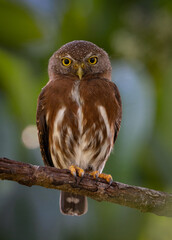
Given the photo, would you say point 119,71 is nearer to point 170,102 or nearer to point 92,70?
point 92,70

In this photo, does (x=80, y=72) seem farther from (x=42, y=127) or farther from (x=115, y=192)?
(x=115, y=192)

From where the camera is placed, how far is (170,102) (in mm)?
3930

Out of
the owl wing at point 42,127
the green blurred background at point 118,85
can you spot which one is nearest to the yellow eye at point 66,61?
the green blurred background at point 118,85

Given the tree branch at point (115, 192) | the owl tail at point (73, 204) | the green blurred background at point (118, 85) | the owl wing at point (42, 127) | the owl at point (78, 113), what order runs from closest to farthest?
1. the tree branch at point (115, 192)
2. the green blurred background at point (118, 85)
3. the owl at point (78, 113)
4. the owl wing at point (42, 127)
5. the owl tail at point (73, 204)

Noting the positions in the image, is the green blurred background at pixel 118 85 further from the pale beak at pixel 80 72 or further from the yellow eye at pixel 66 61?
the pale beak at pixel 80 72

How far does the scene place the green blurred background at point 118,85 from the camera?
152 inches

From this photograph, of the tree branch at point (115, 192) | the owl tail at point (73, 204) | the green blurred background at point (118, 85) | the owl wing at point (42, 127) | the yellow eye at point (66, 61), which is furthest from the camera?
the yellow eye at point (66, 61)

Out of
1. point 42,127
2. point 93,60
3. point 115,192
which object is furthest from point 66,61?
point 115,192

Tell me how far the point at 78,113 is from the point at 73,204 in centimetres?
105

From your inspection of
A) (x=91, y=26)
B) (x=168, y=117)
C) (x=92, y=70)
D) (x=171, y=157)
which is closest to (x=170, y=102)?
(x=168, y=117)

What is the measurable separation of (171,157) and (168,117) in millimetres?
330

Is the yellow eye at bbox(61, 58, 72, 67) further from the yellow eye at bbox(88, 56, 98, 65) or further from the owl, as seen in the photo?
the yellow eye at bbox(88, 56, 98, 65)

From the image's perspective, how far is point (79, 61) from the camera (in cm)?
488

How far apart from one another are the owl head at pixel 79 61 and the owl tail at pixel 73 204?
1.24m
